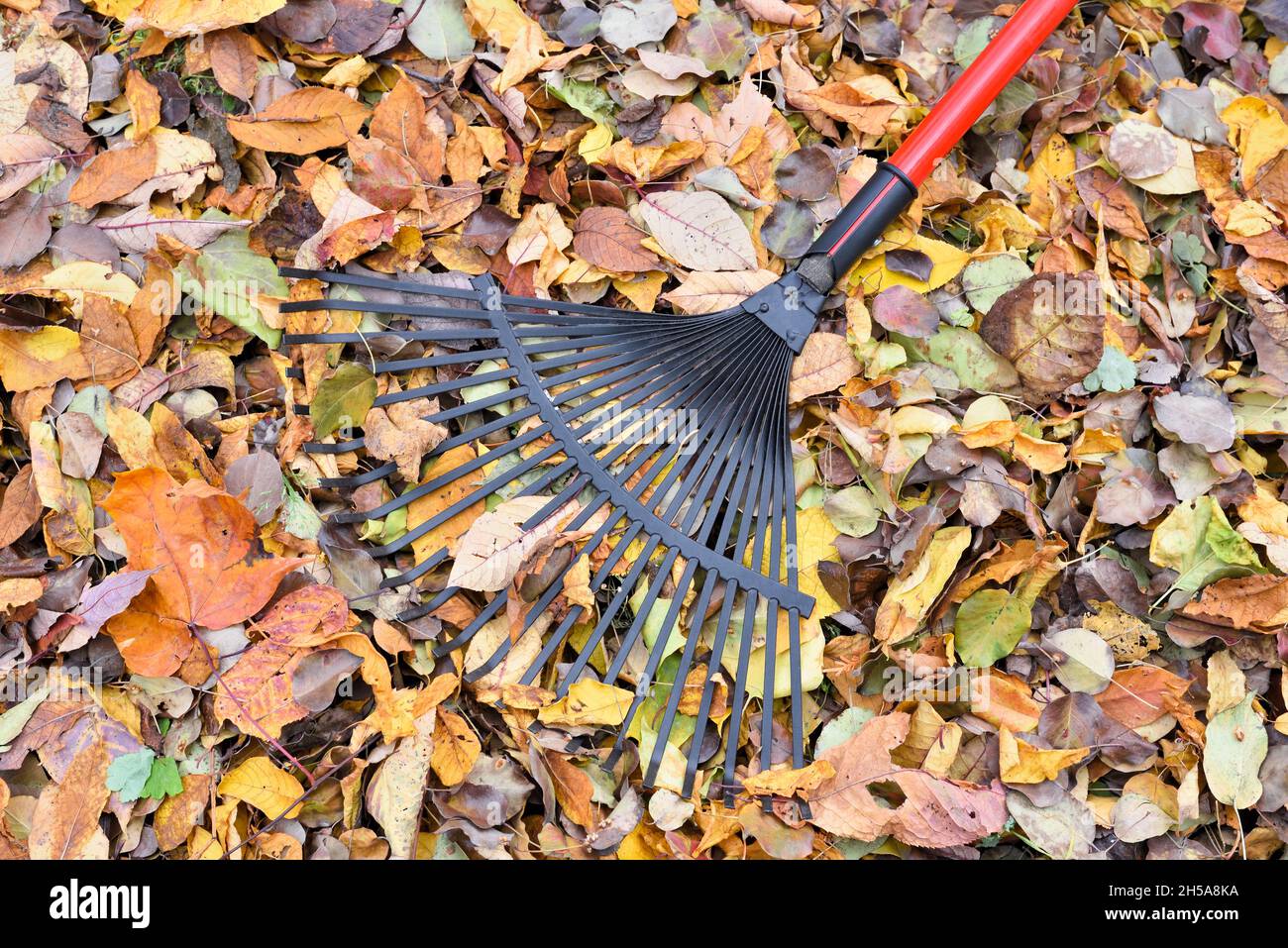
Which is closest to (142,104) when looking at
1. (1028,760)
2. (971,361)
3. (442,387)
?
(442,387)

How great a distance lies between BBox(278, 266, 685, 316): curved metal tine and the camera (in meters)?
1.36

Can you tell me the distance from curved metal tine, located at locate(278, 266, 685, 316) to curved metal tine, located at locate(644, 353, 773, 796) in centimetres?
25

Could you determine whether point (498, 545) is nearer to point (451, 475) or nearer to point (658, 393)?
point (451, 475)

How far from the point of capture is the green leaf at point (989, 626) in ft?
4.39

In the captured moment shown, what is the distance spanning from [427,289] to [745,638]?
0.67 metres

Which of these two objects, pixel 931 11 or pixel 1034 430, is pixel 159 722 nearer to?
pixel 1034 430

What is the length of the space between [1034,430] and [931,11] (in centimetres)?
70

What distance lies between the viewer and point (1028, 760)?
1.29 meters

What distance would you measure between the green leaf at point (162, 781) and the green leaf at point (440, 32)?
1073mm

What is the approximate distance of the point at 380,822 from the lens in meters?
1.24

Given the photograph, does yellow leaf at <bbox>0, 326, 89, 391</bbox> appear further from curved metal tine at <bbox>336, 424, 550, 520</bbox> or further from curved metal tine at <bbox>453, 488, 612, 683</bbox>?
curved metal tine at <bbox>453, 488, 612, 683</bbox>

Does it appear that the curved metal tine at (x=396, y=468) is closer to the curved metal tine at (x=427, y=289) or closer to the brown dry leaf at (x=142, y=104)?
the curved metal tine at (x=427, y=289)

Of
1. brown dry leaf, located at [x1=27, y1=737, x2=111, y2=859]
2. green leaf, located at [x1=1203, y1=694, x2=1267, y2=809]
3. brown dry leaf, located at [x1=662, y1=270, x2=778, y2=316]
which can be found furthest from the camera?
brown dry leaf, located at [x1=662, y1=270, x2=778, y2=316]

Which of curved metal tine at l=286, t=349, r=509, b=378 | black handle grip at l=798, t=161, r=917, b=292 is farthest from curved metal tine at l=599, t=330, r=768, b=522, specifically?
curved metal tine at l=286, t=349, r=509, b=378
